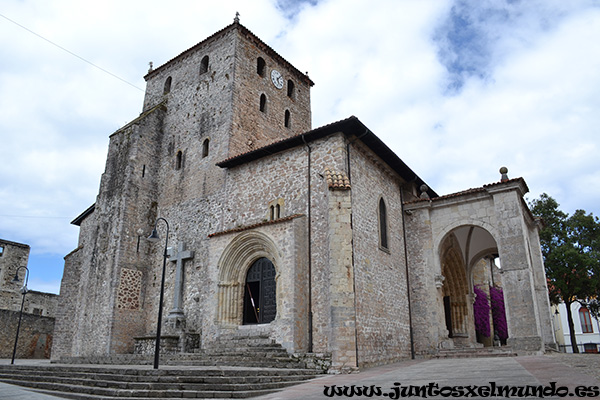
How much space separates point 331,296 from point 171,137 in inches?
513

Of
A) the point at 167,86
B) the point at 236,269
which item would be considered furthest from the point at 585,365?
the point at 167,86

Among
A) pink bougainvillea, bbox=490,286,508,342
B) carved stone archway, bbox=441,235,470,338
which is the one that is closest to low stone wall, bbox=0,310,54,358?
carved stone archway, bbox=441,235,470,338

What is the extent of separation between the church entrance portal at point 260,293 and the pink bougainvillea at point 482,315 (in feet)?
43.9

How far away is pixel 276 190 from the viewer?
1609 centimetres

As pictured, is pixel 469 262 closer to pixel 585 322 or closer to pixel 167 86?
pixel 167 86

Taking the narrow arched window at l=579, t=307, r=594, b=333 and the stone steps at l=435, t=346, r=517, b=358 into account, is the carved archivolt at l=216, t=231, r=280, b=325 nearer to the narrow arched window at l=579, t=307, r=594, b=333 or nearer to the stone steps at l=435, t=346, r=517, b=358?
the stone steps at l=435, t=346, r=517, b=358

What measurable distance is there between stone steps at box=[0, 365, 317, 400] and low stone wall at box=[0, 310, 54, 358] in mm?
18565

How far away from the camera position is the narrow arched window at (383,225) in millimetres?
16500

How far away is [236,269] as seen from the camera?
1562 cm

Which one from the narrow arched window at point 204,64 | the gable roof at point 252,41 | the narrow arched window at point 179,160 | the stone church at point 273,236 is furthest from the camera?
the narrow arched window at point 204,64

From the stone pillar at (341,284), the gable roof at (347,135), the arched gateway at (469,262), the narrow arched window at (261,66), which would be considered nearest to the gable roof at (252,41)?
the narrow arched window at (261,66)

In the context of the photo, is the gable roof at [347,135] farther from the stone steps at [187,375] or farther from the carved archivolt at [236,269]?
the stone steps at [187,375]

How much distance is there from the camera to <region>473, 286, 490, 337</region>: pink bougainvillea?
2322cm

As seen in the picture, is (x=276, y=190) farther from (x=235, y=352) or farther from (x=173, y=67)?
(x=173, y=67)
